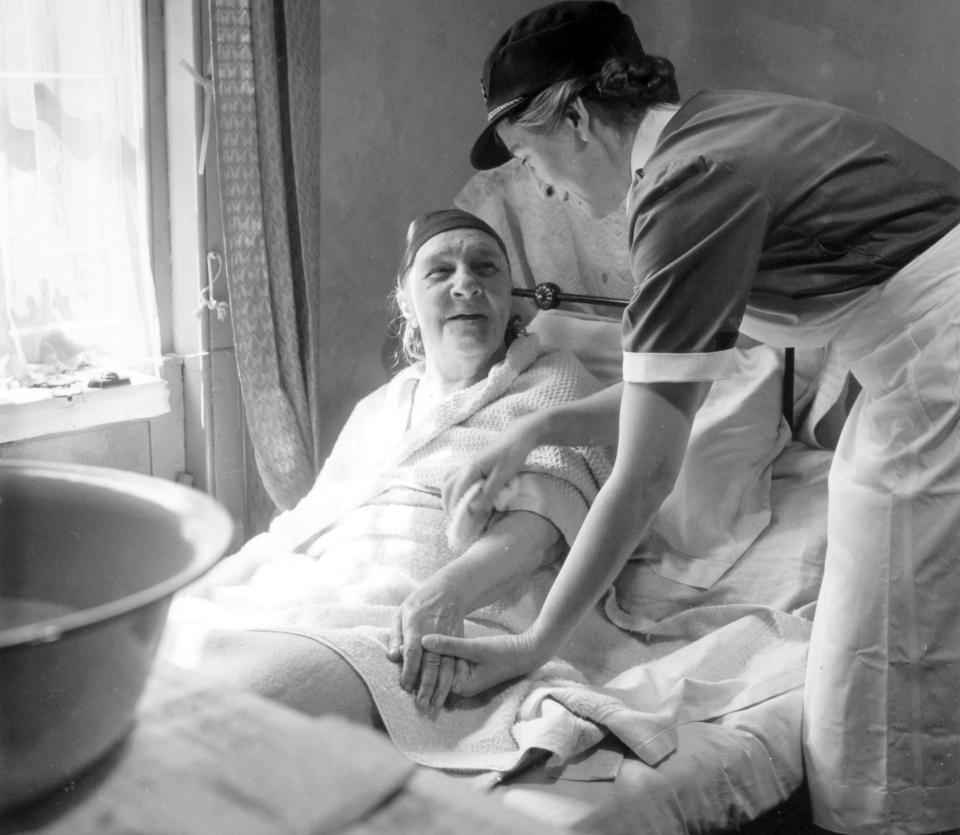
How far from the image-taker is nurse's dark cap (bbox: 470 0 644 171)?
0.73 metres

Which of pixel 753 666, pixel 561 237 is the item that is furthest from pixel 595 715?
pixel 561 237

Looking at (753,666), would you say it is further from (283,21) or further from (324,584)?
(283,21)

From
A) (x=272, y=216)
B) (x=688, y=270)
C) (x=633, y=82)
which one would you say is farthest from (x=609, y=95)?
(x=272, y=216)

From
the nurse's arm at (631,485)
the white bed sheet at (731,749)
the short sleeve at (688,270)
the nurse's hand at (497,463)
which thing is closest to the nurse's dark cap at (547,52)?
the short sleeve at (688,270)

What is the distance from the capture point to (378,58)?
3.01 ft

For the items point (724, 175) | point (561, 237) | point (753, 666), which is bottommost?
point (753, 666)

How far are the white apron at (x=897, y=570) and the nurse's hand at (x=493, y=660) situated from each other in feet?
0.72

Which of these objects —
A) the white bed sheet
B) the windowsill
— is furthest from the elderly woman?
the windowsill

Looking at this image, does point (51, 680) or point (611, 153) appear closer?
point (51, 680)

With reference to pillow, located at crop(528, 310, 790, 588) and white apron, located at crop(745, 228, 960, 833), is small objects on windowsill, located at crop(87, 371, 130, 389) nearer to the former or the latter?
white apron, located at crop(745, 228, 960, 833)

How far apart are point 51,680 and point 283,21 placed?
70 centimetres

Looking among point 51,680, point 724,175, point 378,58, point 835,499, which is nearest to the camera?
point 51,680

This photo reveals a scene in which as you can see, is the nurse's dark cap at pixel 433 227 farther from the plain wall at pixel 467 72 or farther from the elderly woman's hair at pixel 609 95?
the elderly woman's hair at pixel 609 95

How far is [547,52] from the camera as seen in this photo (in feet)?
2.40
